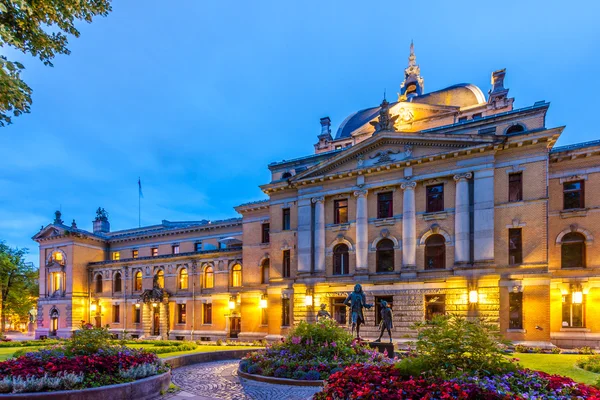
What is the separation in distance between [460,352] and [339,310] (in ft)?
77.4

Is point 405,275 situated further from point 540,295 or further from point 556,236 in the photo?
point 556,236

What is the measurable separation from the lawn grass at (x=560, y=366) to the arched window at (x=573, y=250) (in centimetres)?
808

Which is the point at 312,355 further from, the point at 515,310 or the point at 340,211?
the point at 340,211

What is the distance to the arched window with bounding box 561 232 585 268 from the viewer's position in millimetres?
25391

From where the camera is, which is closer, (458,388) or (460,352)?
(458,388)

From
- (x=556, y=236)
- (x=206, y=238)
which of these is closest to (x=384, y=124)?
(x=556, y=236)

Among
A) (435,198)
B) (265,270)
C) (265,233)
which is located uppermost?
(435,198)

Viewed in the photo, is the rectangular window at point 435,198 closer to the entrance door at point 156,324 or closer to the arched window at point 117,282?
the entrance door at point 156,324

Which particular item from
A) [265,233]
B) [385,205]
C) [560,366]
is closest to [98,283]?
[265,233]

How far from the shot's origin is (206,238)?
47.4m

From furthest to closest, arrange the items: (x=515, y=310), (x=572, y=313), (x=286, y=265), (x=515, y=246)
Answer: (x=286, y=265), (x=515, y=246), (x=515, y=310), (x=572, y=313)

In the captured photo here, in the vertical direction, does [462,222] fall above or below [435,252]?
above

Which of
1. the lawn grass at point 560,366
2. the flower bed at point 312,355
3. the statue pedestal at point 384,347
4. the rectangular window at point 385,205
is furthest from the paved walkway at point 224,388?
the rectangular window at point 385,205

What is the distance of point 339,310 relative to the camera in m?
30.9
